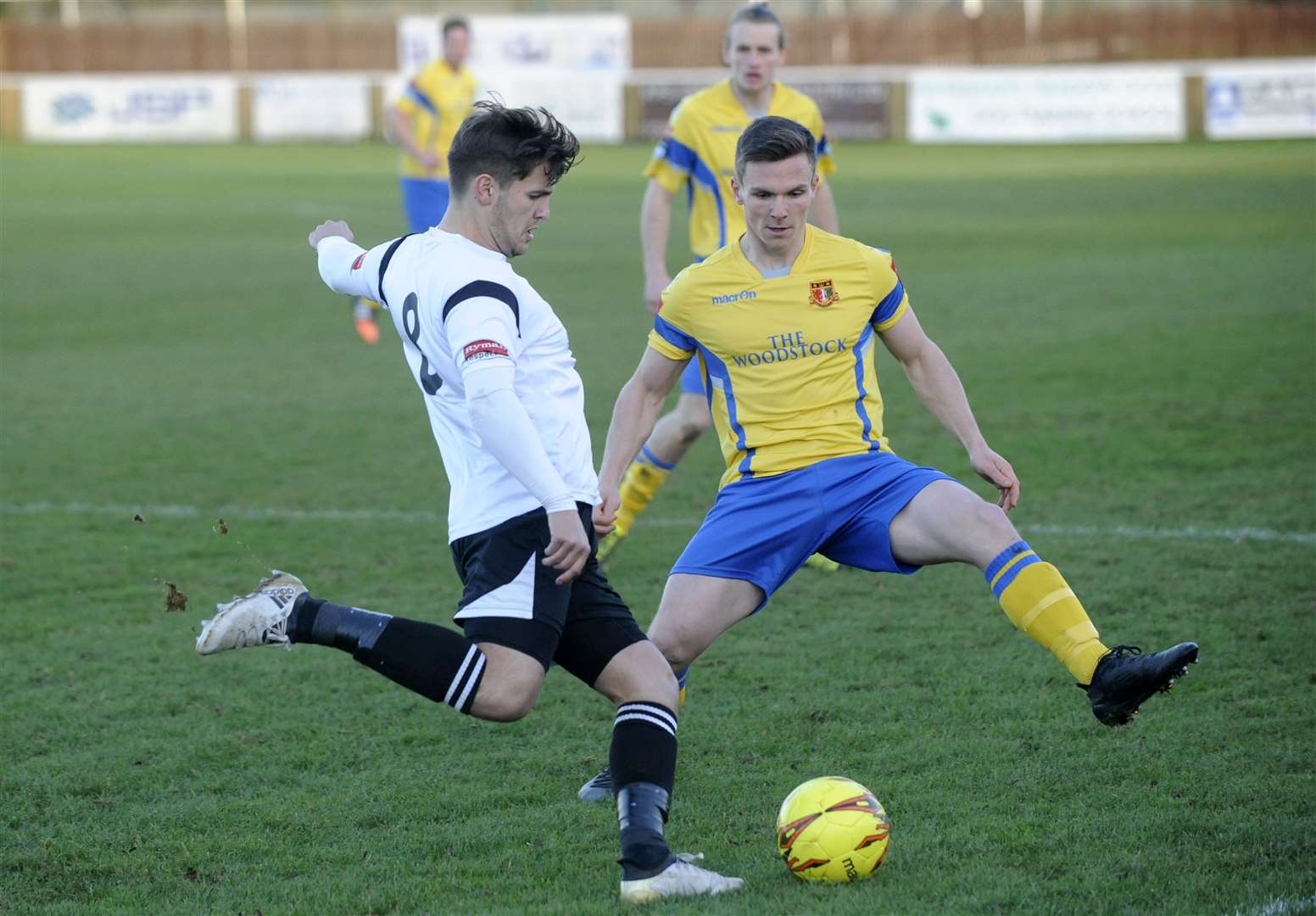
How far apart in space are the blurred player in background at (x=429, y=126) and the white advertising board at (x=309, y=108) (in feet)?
90.9

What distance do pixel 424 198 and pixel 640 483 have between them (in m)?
6.85

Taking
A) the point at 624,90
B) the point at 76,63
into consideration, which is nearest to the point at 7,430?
the point at 624,90

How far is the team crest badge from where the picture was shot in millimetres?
4422

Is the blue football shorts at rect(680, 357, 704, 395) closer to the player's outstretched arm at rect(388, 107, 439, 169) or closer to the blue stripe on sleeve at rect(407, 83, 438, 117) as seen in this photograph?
the player's outstretched arm at rect(388, 107, 439, 169)

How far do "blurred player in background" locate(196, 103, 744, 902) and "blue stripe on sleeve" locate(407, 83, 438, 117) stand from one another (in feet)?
32.2

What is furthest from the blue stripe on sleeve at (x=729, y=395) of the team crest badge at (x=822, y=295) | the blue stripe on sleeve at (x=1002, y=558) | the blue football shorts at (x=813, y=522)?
the blue stripe on sleeve at (x=1002, y=558)

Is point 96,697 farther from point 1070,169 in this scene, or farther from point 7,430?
point 1070,169

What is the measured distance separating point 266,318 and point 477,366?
11.3 meters

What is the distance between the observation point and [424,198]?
13.1 meters

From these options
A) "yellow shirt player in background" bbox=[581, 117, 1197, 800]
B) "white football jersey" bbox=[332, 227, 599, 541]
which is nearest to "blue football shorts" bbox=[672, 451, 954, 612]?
"yellow shirt player in background" bbox=[581, 117, 1197, 800]

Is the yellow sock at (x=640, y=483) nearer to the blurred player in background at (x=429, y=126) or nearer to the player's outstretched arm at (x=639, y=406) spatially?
the player's outstretched arm at (x=639, y=406)

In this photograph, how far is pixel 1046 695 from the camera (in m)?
4.94

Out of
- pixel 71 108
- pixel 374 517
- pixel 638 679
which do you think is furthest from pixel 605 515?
pixel 71 108

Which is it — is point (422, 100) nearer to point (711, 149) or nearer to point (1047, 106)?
point (711, 149)
